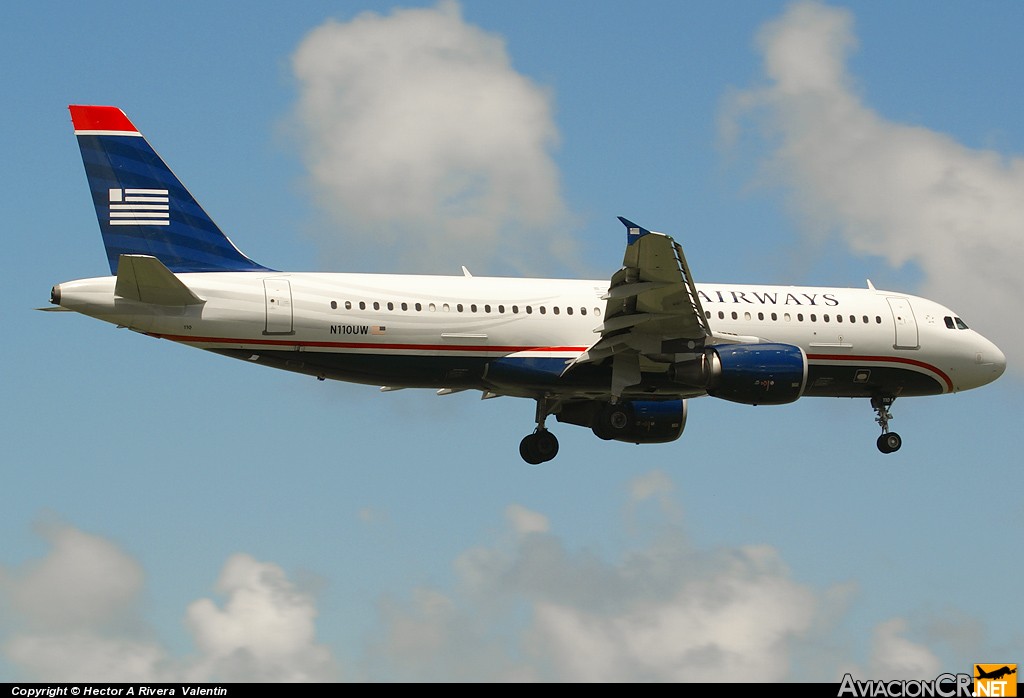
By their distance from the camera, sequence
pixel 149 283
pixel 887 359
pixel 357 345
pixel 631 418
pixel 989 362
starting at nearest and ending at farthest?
pixel 149 283, pixel 357 345, pixel 631 418, pixel 887 359, pixel 989 362

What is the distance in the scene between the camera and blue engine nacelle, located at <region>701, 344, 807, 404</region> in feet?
117

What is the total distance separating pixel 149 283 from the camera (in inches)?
1310

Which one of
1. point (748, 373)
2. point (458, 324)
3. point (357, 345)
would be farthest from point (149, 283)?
point (748, 373)

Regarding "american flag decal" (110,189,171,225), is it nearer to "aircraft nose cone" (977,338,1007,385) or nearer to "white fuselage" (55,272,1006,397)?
"white fuselage" (55,272,1006,397)

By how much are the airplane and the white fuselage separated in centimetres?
4

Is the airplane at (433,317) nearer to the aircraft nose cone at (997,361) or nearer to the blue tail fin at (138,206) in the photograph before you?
the blue tail fin at (138,206)

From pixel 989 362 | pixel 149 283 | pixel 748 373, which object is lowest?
pixel 149 283

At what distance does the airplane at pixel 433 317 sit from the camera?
111 feet

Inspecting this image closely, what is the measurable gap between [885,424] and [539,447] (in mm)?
8983

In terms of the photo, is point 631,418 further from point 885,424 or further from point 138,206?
point 138,206

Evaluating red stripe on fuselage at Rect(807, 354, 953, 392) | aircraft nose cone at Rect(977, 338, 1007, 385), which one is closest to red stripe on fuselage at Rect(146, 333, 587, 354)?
red stripe on fuselage at Rect(807, 354, 953, 392)

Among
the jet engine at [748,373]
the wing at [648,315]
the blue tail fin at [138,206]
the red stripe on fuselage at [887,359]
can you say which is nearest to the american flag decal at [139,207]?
the blue tail fin at [138,206]

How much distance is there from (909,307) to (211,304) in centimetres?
1786

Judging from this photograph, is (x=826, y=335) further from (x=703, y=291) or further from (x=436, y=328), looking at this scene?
(x=436, y=328)
